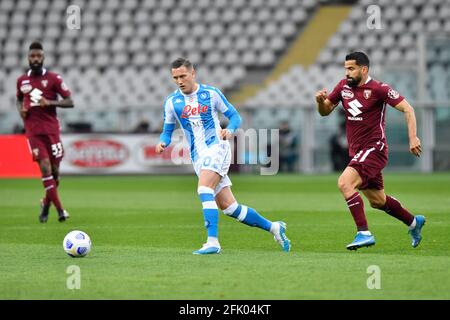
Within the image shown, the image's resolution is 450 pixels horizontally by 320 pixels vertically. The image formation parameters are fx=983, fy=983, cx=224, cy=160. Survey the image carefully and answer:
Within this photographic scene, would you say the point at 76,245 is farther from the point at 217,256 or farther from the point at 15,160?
the point at 15,160

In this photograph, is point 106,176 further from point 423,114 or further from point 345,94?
point 345,94

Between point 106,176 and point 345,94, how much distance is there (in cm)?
1865

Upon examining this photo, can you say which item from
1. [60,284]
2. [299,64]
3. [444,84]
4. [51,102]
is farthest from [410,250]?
[299,64]

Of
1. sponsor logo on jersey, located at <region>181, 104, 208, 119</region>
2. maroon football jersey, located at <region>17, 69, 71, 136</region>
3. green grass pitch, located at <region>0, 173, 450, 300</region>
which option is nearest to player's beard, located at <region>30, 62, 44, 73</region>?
maroon football jersey, located at <region>17, 69, 71, 136</region>

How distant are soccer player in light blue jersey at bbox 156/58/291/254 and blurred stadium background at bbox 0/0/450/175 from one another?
57.5 ft

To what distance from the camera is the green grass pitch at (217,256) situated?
24.5 feet

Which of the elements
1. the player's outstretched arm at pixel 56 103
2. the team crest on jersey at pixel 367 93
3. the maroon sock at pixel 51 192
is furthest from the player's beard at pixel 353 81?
the maroon sock at pixel 51 192

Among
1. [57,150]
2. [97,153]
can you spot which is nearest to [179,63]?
[57,150]

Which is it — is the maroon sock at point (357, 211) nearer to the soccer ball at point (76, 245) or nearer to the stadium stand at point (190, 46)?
the soccer ball at point (76, 245)

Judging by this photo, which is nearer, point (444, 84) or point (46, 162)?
point (46, 162)

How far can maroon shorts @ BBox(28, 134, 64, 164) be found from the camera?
47.0 ft

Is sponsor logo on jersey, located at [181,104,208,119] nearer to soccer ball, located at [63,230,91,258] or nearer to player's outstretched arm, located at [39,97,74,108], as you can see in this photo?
soccer ball, located at [63,230,91,258]

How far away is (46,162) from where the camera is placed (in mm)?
14367

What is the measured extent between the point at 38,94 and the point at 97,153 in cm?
1399
